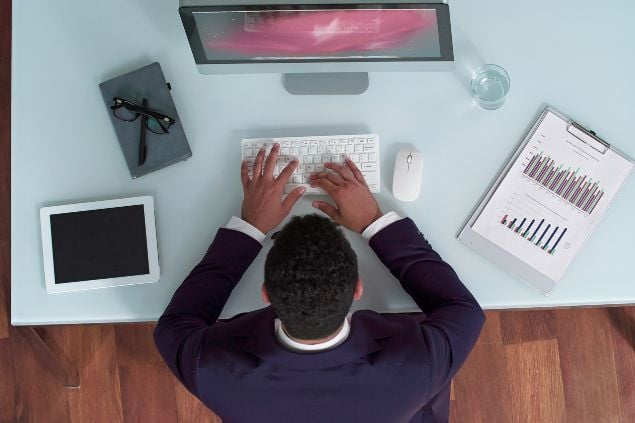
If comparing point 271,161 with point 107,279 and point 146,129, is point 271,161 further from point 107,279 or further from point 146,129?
point 107,279

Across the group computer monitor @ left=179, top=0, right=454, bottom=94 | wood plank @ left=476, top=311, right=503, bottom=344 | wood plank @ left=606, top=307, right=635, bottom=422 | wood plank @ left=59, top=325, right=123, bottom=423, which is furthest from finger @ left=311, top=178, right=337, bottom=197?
wood plank @ left=606, top=307, right=635, bottom=422

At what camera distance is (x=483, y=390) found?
6.09 ft

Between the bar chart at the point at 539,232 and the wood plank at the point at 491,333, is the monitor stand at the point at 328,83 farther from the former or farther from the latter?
the wood plank at the point at 491,333

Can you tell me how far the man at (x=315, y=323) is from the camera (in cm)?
90

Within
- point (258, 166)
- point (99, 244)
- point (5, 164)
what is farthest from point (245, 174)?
point (5, 164)

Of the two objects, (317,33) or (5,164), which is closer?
(317,33)

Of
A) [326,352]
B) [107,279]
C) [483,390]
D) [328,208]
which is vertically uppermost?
[328,208]

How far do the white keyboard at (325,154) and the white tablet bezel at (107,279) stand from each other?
30cm

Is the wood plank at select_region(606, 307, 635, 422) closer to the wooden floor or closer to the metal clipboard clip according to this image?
the wooden floor

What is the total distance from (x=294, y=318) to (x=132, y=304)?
47 cm

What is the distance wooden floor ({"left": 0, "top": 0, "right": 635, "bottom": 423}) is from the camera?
1.85 metres

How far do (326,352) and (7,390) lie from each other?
4.88 ft

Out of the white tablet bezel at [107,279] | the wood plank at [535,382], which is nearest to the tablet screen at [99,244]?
the white tablet bezel at [107,279]

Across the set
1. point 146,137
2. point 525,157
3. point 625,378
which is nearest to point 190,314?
point 146,137
